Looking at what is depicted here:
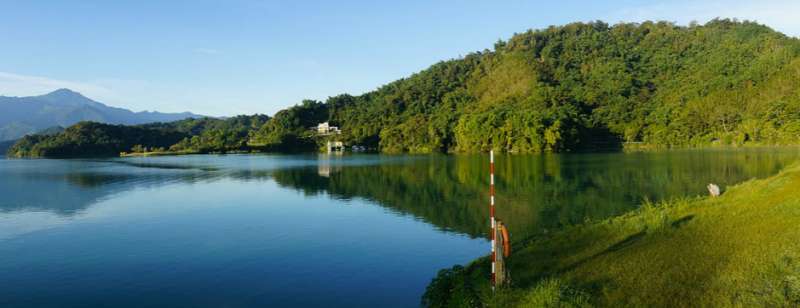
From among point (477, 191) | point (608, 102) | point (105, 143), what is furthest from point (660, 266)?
point (105, 143)

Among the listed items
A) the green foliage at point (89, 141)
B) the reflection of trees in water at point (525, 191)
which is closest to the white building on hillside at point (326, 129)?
the green foliage at point (89, 141)

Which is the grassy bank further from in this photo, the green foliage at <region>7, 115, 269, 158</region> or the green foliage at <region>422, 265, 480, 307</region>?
the green foliage at <region>7, 115, 269, 158</region>

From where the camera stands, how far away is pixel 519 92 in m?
161

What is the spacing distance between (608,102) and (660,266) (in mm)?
133544

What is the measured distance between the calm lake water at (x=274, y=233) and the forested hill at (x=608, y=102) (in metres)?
65.6

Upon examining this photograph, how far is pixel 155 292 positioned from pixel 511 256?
1023 centimetres

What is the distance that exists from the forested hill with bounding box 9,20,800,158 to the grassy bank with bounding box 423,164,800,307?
90467mm

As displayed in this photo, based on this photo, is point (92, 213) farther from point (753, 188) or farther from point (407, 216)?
point (753, 188)

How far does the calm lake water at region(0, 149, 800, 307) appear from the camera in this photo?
14438mm

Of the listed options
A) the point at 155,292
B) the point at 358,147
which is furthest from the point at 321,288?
the point at 358,147

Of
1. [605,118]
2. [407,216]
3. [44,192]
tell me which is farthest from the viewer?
[605,118]

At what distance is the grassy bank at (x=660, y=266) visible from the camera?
8789 millimetres

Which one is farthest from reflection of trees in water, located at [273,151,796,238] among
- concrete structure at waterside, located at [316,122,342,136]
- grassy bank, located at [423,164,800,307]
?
concrete structure at waterside, located at [316,122,342,136]

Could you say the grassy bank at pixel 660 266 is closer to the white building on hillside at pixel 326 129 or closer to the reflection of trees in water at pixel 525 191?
the reflection of trees in water at pixel 525 191
